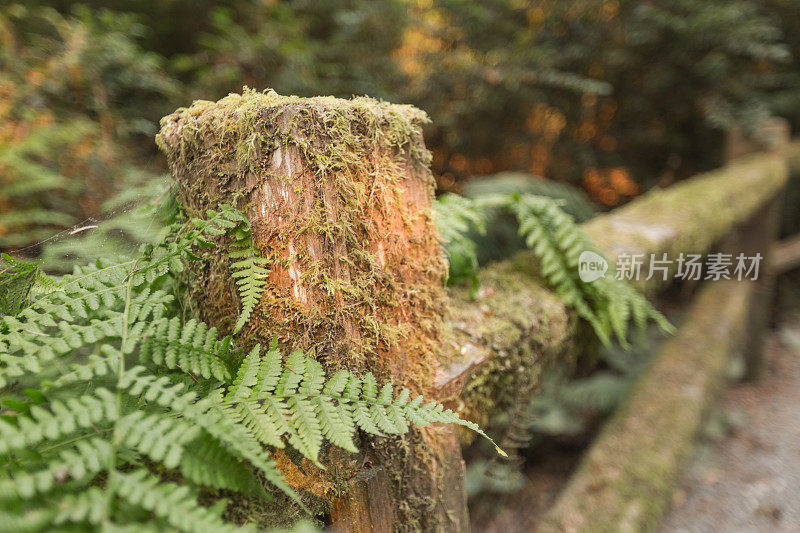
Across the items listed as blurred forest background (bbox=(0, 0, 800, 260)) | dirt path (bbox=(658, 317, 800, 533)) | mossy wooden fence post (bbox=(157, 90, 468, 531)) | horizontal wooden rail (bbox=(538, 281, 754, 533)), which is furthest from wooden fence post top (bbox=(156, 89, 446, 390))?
dirt path (bbox=(658, 317, 800, 533))

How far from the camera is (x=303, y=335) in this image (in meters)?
0.89

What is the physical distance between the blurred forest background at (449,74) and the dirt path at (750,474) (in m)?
2.52

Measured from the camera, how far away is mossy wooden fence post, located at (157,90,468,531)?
87cm

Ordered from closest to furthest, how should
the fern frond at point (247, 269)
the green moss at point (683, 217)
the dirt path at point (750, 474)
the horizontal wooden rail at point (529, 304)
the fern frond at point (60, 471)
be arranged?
the fern frond at point (60, 471) → the fern frond at point (247, 269) → the horizontal wooden rail at point (529, 304) → the green moss at point (683, 217) → the dirt path at point (750, 474)

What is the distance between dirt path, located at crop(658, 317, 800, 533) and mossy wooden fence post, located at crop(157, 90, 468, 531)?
8.38 feet

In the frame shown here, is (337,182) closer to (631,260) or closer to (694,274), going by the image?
(631,260)

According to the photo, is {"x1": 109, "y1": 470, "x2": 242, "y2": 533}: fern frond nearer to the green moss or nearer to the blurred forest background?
the green moss

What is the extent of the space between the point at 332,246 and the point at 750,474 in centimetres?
353

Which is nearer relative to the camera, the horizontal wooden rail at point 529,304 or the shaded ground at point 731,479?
the horizontal wooden rail at point 529,304

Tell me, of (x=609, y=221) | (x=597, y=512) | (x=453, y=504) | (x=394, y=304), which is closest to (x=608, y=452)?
(x=597, y=512)

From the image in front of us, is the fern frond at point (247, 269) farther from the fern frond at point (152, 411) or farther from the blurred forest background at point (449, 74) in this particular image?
the blurred forest background at point (449, 74)

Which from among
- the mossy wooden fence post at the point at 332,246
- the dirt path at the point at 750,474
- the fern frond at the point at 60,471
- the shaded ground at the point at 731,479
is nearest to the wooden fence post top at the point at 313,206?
the mossy wooden fence post at the point at 332,246

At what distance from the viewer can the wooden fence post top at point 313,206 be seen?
87cm

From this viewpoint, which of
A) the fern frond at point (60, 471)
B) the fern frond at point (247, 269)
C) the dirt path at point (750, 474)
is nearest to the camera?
the fern frond at point (60, 471)
